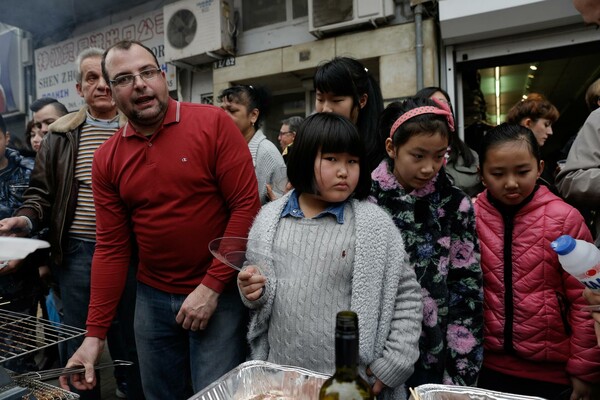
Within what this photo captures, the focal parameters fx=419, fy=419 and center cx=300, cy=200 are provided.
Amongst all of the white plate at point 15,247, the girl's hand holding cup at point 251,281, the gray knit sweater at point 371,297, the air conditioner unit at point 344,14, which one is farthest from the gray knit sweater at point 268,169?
the air conditioner unit at point 344,14

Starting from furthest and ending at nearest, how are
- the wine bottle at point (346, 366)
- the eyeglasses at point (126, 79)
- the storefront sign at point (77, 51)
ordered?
the storefront sign at point (77, 51) → the eyeglasses at point (126, 79) → the wine bottle at point (346, 366)

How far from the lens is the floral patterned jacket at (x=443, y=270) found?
1546 mm

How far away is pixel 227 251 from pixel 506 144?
1.17 metres

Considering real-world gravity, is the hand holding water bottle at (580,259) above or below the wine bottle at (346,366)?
above

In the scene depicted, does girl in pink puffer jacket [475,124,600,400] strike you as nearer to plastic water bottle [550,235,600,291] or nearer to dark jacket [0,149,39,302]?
plastic water bottle [550,235,600,291]

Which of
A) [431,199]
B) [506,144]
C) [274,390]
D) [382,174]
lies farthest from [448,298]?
[274,390]

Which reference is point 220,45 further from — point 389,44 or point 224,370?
point 224,370

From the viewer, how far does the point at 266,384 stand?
1.14m

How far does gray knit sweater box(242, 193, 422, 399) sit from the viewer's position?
4.31 feet

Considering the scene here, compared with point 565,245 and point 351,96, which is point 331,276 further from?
point 351,96

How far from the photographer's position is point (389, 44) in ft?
18.7

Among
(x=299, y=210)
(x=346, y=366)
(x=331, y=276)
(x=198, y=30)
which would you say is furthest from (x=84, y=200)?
(x=198, y=30)

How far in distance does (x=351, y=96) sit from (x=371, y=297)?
3.54ft

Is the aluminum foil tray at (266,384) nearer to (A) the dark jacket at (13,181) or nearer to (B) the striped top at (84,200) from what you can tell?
(B) the striped top at (84,200)
